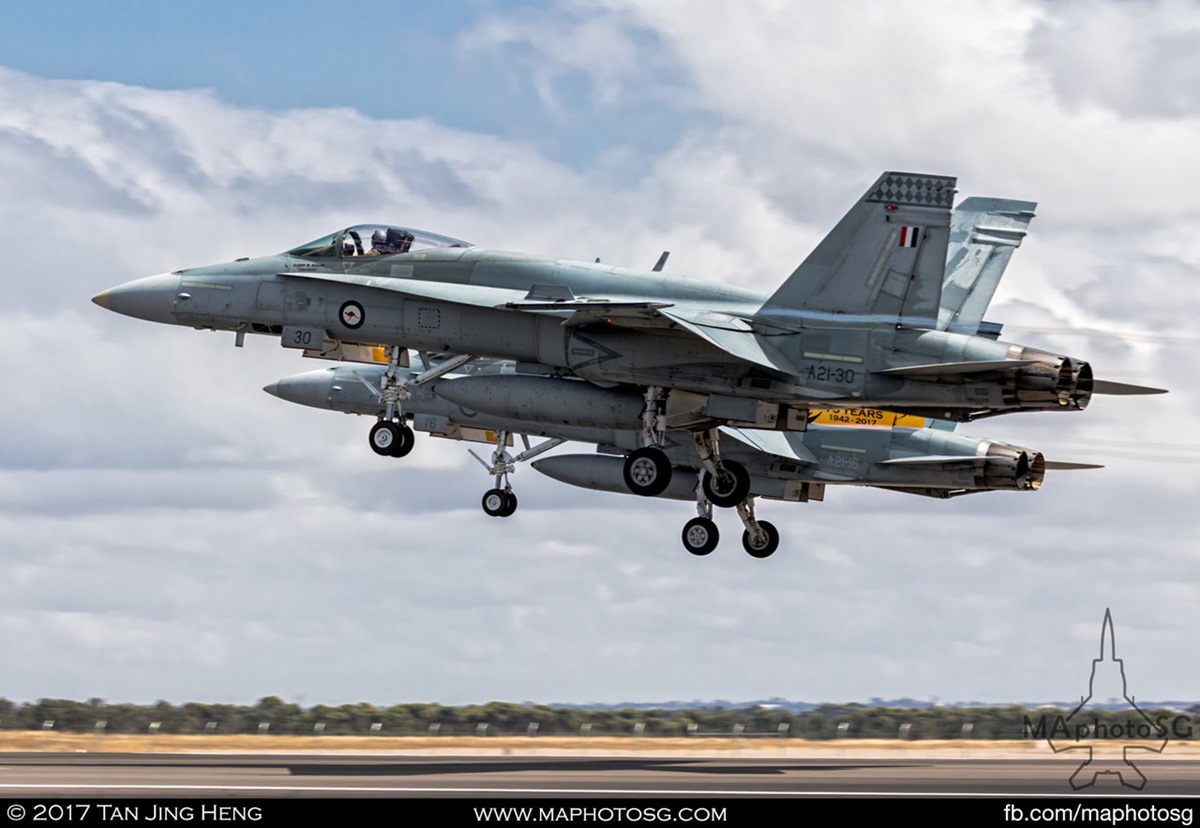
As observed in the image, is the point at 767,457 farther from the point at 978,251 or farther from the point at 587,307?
the point at 587,307

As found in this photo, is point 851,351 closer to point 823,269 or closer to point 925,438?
point 823,269

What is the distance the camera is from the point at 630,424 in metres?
27.5

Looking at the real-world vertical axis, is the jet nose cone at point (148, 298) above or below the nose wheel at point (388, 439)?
above

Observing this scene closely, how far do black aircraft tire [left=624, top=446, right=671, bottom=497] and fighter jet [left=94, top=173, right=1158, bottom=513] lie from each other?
0.09 ft

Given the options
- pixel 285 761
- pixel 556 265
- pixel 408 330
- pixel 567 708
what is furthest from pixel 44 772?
pixel 567 708

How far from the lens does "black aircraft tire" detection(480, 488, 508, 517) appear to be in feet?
114

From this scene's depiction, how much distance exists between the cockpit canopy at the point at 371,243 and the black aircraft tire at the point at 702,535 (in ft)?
22.1

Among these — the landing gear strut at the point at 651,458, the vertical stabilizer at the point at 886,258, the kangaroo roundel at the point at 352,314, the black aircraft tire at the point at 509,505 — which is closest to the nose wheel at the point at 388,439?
the kangaroo roundel at the point at 352,314

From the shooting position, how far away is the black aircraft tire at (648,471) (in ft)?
87.6

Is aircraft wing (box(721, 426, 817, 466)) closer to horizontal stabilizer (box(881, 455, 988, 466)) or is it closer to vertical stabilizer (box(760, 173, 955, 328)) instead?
horizontal stabilizer (box(881, 455, 988, 466))

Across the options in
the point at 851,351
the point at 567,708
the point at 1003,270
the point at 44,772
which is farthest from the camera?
the point at 567,708

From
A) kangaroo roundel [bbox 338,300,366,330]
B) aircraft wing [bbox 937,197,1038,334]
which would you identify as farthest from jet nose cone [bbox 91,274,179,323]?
aircraft wing [bbox 937,197,1038,334]

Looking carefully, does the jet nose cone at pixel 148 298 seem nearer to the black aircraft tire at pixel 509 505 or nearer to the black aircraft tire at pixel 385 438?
the black aircraft tire at pixel 385 438
